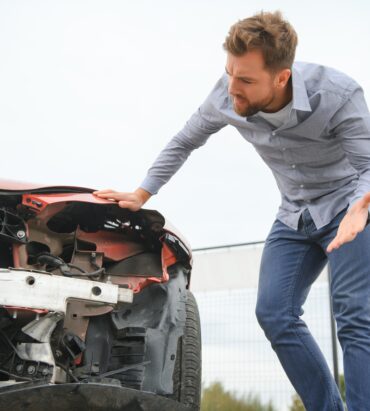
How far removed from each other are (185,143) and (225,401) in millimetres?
3671

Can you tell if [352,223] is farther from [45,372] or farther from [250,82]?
[45,372]

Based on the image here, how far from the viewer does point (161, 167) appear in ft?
11.1

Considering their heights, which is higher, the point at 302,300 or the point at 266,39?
the point at 266,39

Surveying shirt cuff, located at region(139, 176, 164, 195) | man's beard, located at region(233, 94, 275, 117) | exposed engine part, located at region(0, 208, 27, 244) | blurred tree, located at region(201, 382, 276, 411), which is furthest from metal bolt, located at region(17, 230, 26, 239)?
blurred tree, located at region(201, 382, 276, 411)

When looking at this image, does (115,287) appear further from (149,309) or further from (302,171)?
(302,171)

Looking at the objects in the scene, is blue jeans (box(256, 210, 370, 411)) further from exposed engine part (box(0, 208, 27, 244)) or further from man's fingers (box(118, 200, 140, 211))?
exposed engine part (box(0, 208, 27, 244))

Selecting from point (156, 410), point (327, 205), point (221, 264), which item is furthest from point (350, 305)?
point (221, 264)

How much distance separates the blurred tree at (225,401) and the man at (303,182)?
3.40m

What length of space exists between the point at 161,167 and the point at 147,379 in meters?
1.04

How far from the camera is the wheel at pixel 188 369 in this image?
333 cm

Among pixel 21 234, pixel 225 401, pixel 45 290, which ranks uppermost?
pixel 21 234

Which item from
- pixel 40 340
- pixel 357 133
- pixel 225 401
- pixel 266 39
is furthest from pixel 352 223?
pixel 225 401

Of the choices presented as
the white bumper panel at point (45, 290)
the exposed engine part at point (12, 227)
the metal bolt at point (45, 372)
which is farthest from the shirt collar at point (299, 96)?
the metal bolt at point (45, 372)

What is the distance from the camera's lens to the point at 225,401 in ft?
20.8
